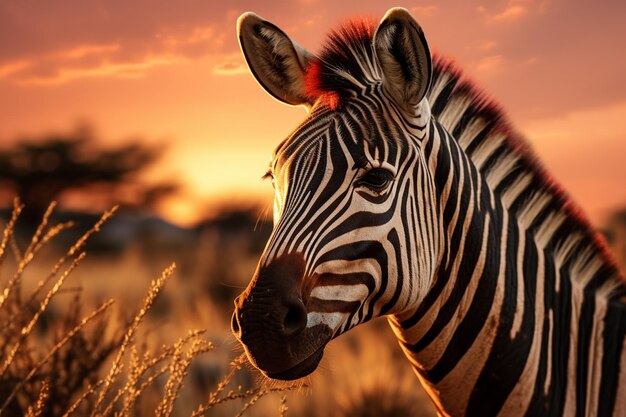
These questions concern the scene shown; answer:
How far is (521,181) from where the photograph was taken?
11.1 ft

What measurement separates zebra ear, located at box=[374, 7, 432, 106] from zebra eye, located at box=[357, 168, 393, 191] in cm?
33

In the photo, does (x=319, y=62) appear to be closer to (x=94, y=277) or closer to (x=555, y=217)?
→ (x=555, y=217)

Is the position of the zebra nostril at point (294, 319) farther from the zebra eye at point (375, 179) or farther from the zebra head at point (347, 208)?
the zebra eye at point (375, 179)

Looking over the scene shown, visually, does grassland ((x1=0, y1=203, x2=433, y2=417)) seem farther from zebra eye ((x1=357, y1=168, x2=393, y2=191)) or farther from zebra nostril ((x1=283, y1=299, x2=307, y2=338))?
zebra eye ((x1=357, y1=168, x2=393, y2=191))

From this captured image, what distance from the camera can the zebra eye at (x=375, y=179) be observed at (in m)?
2.79

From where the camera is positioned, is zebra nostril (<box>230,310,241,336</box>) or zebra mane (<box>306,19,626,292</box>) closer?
zebra nostril (<box>230,310,241,336</box>)

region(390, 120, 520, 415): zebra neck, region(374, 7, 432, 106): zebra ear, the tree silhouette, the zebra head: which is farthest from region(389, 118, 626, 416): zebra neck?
the tree silhouette

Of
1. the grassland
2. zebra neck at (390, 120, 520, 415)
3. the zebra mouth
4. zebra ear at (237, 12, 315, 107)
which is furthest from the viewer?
zebra ear at (237, 12, 315, 107)

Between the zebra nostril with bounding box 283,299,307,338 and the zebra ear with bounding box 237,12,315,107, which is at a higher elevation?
the zebra ear with bounding box 237,12,315,107

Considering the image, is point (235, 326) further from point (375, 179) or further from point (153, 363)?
point (375, 179)

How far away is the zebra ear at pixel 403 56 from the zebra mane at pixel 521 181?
0.40m

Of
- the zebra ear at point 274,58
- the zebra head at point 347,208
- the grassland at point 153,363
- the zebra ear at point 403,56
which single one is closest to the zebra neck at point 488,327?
the zebra head at point 347,208

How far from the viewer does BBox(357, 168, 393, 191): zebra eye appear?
279cm

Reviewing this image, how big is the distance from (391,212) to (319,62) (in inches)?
28.7
